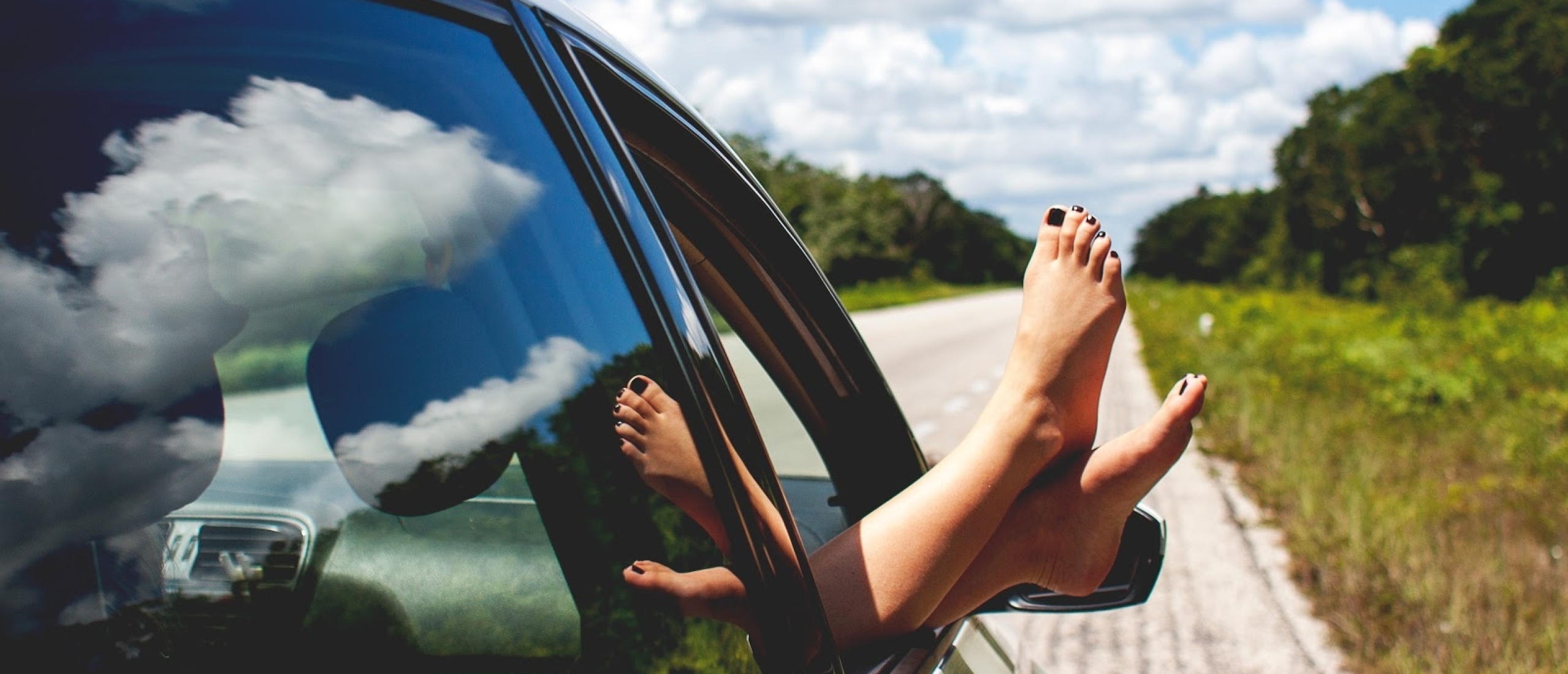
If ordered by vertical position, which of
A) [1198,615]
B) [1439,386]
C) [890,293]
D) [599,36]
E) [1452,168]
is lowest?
[890,293]

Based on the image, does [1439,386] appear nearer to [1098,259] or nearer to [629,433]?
[1098,259]

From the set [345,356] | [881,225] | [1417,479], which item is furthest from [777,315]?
[881,225]

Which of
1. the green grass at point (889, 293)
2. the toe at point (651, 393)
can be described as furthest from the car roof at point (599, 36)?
the green grass at point (889, 293)

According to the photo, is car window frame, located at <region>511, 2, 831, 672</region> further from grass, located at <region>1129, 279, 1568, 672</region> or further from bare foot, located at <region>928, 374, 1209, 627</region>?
grass, located at <region>1129, 279, 1568, 672</region>

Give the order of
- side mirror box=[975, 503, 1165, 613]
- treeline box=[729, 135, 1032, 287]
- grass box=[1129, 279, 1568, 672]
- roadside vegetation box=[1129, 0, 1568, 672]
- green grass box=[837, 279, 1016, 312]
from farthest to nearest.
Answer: treeline box=[729, 135, 1032, 287], green grass box=[837, 279, 1016, 312], roadside vegetation box=[1129, 0, 1568, 672], grass box=[1129, 279, 1568, 672], side mirror box=[975, 503, 1165, 613]

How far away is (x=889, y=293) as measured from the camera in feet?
222

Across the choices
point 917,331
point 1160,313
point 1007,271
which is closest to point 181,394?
point 917,331

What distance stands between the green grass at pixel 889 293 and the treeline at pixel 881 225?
1489 mm

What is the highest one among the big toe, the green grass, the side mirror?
the big toe

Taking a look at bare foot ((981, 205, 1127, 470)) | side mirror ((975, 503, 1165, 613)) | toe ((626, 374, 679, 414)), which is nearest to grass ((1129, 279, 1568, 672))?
side mirror ((975, 503, 1165, 613))

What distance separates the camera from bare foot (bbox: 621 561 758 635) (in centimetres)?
108

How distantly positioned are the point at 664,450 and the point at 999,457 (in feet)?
1.40

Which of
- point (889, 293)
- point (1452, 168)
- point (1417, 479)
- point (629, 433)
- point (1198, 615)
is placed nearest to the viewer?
point (629, 433)

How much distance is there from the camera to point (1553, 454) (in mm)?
7977
